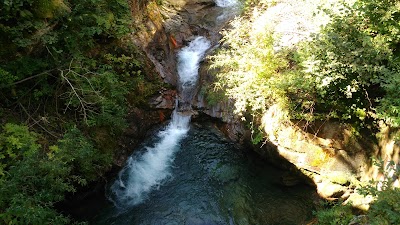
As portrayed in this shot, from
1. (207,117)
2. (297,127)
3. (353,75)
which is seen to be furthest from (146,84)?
(353,75)

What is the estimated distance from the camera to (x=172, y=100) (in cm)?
1163

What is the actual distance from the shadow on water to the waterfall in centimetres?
25

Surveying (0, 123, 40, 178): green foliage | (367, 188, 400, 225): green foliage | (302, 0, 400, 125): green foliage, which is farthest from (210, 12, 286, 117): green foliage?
(0, 123, 40, 178): green foliage

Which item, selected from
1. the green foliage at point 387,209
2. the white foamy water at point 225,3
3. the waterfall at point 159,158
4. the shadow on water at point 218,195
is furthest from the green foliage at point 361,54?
the white foamy water at point 225,3

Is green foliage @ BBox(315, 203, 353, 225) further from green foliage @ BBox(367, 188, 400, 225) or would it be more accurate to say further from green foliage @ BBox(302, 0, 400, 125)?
green foliage @ BBox(302, 0, 400, 125)

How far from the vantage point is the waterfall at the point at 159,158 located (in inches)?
344

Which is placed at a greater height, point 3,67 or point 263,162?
point 3,67

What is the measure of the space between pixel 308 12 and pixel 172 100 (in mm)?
5953

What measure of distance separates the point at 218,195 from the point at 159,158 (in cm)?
251

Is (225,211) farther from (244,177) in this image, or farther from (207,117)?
(207,117)

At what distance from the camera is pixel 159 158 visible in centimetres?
1005

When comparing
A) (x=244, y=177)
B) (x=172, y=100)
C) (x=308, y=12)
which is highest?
(x=308, y=12)

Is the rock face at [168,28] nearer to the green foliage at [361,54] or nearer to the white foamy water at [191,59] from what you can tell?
the white foamy water at [191,59]

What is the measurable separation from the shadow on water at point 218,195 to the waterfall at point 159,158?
0.25 metres
